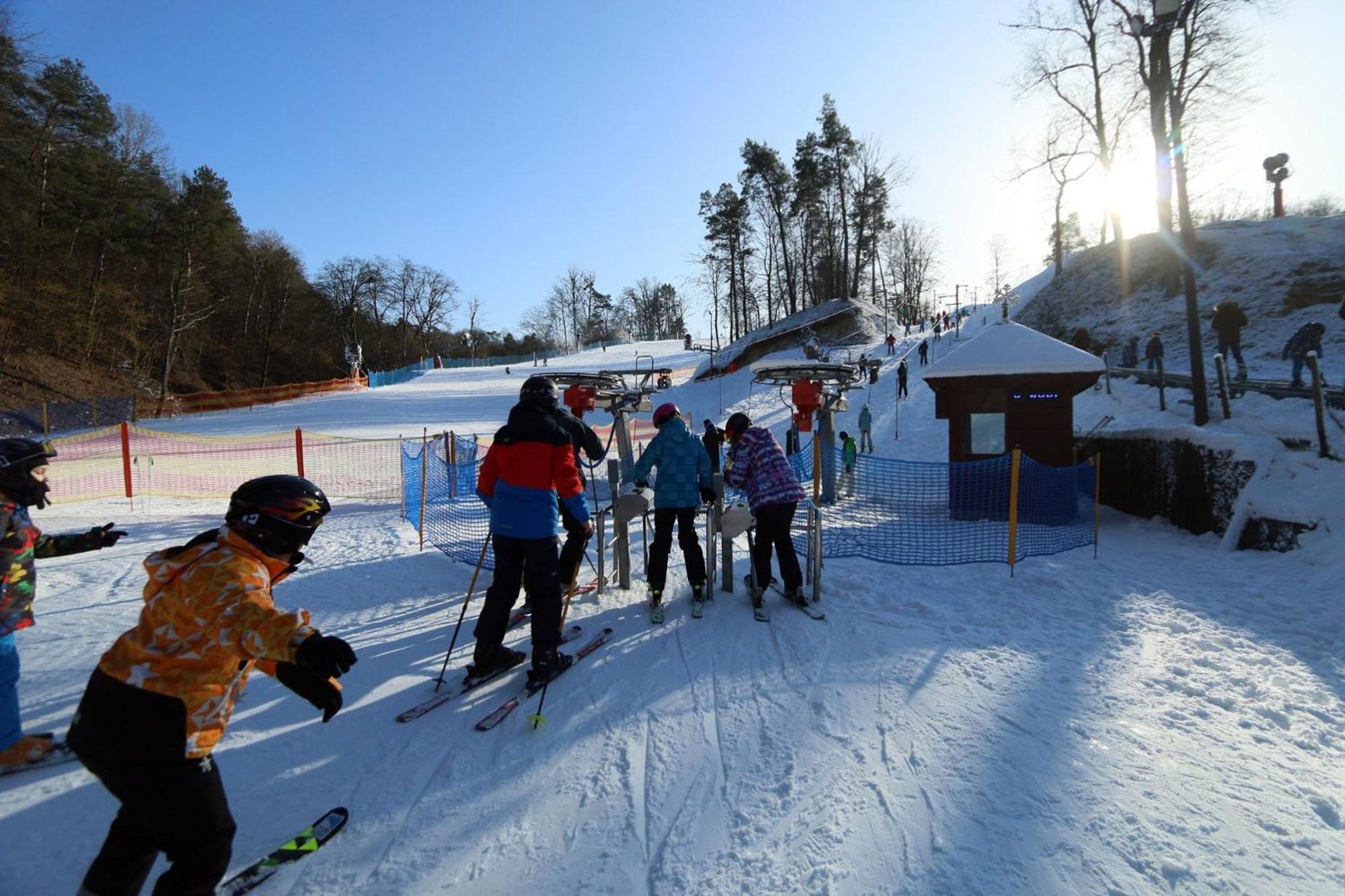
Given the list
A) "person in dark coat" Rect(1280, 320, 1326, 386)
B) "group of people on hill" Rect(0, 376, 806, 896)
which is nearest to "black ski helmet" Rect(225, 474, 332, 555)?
"group of people on hill" Rect(0, 376, 806, 896)

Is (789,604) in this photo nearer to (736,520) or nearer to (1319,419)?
(736,520)

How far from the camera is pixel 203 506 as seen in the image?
11461 mm

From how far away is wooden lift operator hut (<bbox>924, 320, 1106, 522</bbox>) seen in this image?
10117 mm

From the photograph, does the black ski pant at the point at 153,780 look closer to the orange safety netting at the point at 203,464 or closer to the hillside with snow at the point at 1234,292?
the orange safety netting at the point at 203,464

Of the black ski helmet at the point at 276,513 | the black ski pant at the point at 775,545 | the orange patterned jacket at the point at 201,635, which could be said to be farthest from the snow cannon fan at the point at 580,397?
the orange patterned jacket at the point at 201,635

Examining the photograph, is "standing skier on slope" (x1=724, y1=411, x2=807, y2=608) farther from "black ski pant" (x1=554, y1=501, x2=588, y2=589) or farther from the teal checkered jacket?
"black ski pant" (x1=554, y1=501, x2=588, y2=589)

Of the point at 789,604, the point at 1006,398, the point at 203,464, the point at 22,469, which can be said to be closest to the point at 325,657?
the point at 22,469

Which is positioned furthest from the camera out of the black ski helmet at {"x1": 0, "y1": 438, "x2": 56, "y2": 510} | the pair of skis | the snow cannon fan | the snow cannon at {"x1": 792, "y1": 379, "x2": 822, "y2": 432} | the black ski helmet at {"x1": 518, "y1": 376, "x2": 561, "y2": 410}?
the snow cannon at {"x1": 792, "y1": 379, "x2": 822, "y2": 432}

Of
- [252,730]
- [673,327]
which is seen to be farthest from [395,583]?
[673,327]

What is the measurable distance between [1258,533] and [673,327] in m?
78.3

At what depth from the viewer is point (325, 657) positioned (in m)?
1.83

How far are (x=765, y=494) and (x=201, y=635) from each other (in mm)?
4082

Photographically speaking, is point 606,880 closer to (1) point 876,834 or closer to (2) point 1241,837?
(1) point 876,834

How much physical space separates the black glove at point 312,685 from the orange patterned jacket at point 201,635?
0.05m
